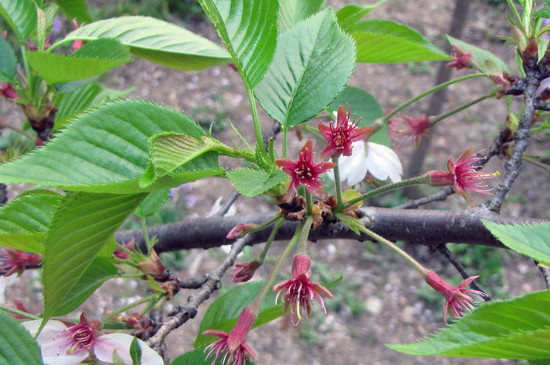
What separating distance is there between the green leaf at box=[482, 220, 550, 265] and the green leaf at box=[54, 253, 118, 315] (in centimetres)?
48

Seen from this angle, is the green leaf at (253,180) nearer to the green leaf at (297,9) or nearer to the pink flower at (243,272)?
the pink flower at (243,272)

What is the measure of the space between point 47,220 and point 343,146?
38 centimetres

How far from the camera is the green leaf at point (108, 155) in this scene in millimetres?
427

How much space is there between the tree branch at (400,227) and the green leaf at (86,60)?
36 cm

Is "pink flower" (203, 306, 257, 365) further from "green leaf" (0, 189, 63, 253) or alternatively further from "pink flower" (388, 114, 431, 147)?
"pink flower" (388, 114, 431, 147)

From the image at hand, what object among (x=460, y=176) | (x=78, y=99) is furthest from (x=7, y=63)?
(x=460, y=176)

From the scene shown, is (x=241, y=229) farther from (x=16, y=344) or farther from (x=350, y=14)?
(x=350, y=14)

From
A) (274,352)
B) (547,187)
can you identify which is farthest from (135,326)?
(547,187)

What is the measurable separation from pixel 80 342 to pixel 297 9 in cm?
67

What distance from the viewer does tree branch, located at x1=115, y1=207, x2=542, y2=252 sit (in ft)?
2.53

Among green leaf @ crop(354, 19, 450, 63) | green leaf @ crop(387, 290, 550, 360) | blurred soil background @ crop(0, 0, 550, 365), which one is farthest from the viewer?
blurred soil background @ crop(0, 0, 550, 365)

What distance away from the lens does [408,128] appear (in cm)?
112

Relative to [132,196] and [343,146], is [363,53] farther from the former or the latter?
[132,196]

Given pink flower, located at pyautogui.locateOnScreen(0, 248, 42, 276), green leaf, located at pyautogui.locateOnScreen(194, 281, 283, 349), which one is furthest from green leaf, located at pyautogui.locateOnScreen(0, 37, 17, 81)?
green leaf, located at pyautogui.locateOnScreen(194, 281, 283, 349)
